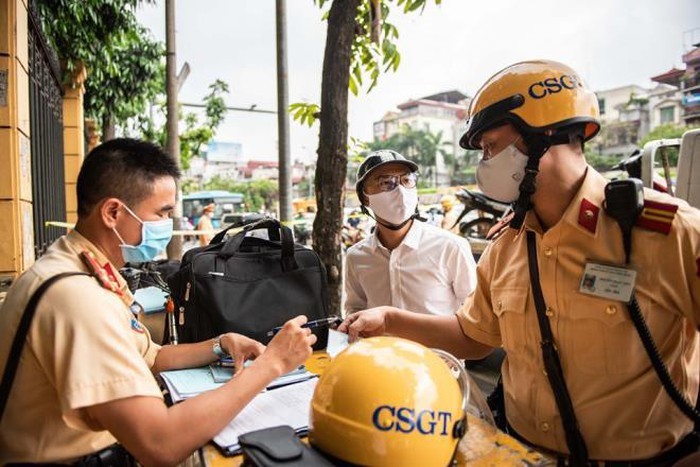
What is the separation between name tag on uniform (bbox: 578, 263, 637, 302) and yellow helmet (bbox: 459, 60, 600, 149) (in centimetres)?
43

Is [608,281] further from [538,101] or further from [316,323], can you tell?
[316,323]

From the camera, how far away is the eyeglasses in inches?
111

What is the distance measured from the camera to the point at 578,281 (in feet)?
4.96

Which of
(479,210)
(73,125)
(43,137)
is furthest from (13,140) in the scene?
(479,210)

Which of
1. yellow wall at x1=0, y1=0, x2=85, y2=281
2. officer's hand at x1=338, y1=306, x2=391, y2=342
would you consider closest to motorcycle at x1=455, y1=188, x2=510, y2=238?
yellow wall at x1=0, y1=0, x2=85, y2=281

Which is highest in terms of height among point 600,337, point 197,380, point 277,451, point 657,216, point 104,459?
point 657,216

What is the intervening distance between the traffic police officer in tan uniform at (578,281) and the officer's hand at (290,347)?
68cm

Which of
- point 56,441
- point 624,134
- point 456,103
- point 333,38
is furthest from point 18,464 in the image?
point 456,103

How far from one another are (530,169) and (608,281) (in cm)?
40

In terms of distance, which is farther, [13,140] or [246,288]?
[13,140]

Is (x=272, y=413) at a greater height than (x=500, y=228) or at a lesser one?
A: lesser

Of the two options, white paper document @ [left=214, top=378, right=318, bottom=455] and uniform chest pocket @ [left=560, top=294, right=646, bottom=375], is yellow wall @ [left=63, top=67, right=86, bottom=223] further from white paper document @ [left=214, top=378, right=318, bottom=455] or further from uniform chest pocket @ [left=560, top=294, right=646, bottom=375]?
uniform chest pocket @ [left=560, top=294, right=646, bottom=375]

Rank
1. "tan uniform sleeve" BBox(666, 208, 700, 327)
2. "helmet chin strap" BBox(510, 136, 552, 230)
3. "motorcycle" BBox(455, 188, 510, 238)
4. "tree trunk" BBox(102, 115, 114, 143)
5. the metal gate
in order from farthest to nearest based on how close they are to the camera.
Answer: "tree trunk" BBox(102, 115, 114, 143) < "motorcycle" BBox(455, 188, 510, 238) < the metal gate < "helmet chin strap" BBox(510, 136, 552, 230) < "tan uniform sleeve" BBox(666, 208, 700, 327)

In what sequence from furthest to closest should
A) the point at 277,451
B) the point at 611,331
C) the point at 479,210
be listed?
the point at 479,210, the point at 611,331, the point at 277,451
